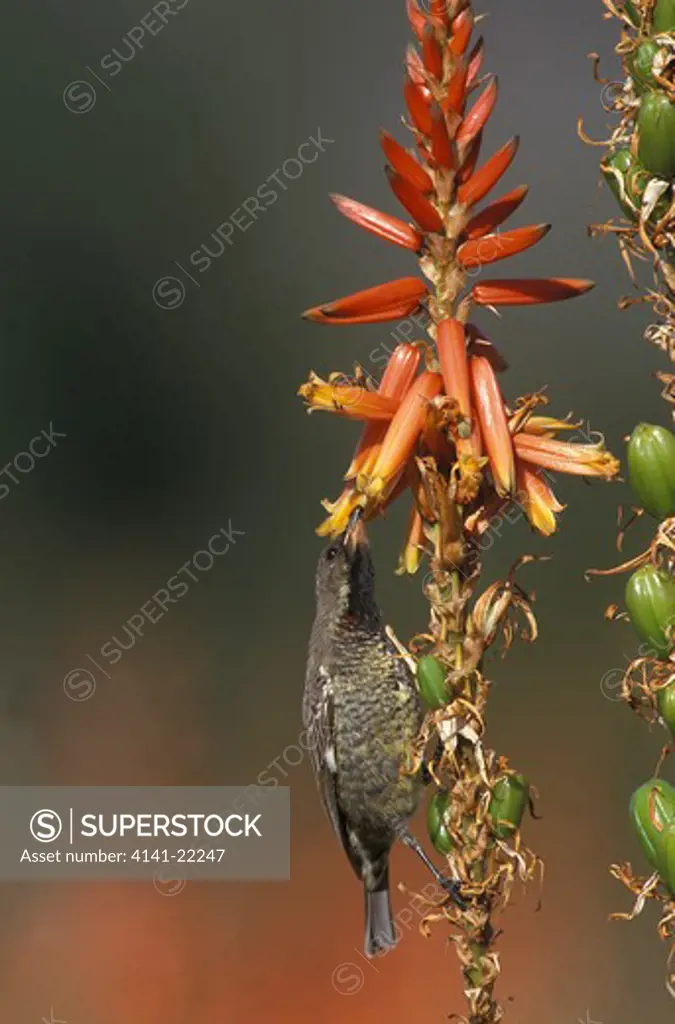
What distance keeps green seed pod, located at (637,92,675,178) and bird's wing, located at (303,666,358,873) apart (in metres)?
1.54

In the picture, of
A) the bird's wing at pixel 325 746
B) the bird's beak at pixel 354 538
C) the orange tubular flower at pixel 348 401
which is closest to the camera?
the orange tubular flower at pixel 348 401

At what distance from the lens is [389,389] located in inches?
68.1

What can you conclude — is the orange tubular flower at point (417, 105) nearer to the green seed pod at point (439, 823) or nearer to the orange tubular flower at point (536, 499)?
the orange tubular flower at point (536, 499)

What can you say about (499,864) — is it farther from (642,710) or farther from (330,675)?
(330,675)

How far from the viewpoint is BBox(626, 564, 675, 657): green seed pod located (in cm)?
152

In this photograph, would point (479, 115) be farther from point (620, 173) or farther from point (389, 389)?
point (389, 389)

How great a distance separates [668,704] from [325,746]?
142 cm

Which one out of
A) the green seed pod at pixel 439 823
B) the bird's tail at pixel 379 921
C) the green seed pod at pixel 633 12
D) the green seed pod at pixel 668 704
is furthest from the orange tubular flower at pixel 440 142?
the bird's tail at pixel 379 921

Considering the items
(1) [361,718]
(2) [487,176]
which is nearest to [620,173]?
(2) [487,176]

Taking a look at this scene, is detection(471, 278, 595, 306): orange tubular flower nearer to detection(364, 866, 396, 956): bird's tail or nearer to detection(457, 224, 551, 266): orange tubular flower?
detection(457, 224, 551, 266): orange tubular flower

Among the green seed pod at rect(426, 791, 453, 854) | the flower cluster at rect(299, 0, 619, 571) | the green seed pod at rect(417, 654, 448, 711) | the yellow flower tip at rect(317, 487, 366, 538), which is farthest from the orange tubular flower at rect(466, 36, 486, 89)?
the green seed pod at rect(426, 791, 453, 854)

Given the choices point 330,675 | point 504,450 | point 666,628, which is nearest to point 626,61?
point 504,450

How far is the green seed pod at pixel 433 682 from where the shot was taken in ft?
5.39

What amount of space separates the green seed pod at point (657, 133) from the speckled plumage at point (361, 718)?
4.13 feet
